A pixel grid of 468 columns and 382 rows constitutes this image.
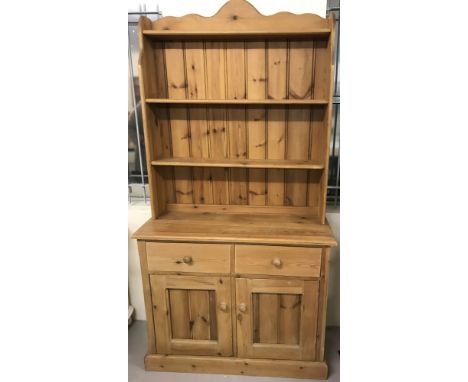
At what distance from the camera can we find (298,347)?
1708 millimetres

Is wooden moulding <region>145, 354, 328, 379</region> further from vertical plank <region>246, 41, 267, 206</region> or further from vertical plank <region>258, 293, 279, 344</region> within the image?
vertical plank <region>246, 41, 267, 206</region>

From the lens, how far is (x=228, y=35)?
1628 mm

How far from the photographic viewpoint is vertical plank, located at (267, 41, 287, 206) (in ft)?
5.56

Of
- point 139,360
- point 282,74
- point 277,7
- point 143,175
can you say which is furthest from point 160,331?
point 277,7

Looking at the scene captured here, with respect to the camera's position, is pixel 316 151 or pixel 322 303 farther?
pixel 316 151

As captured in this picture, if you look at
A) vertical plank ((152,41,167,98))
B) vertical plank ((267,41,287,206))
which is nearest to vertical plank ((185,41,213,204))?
vertical plank ((152,41,167,98))

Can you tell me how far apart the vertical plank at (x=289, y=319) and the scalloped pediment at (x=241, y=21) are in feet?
4.57

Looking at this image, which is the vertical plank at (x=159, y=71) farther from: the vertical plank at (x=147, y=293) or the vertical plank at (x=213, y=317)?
the vertical plank at (x=213, y=317)

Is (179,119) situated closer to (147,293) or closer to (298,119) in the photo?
(298,119)

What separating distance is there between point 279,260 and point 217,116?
0.89 meters

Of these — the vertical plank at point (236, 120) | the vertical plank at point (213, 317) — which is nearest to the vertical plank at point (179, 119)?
the vertical plank at point (236, 120)

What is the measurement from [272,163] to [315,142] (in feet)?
0.96

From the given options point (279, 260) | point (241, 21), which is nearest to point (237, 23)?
point (241, 21)

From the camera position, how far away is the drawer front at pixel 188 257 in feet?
5.32
